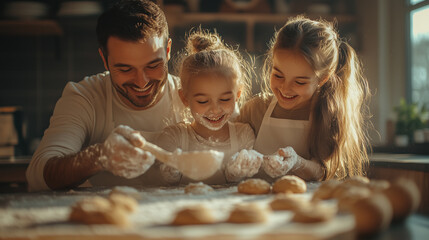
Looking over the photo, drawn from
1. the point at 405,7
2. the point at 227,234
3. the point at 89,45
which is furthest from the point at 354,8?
the point at 227,234

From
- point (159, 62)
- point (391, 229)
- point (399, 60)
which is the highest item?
point (399, 60)

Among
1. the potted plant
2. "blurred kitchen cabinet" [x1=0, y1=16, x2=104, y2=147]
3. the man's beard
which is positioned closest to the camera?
the man's beard

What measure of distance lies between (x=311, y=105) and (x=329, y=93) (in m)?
0.07

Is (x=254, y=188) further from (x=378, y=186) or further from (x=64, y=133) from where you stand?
(x=64, y=133)

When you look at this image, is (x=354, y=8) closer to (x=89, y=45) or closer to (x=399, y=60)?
(x=399, y=60)

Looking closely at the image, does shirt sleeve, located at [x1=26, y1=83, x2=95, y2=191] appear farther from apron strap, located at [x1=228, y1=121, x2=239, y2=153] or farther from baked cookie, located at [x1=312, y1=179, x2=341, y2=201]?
baked cookie, located at [x1=312, y1=179, x2=341, y2=201]

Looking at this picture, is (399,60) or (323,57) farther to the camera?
(399,60)

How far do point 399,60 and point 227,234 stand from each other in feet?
9.31

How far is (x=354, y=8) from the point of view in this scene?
338 centimetres

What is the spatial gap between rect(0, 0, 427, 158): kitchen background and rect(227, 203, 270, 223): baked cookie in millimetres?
2425

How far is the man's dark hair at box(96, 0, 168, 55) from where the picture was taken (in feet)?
4.71

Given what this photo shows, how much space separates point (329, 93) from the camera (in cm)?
151

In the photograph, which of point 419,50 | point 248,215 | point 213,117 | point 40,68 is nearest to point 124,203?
point 248,215

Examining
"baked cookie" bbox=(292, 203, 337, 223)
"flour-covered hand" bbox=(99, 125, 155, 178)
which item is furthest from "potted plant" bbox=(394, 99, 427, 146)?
"baked cookie" bbox=(292, 203, 337, 223)
